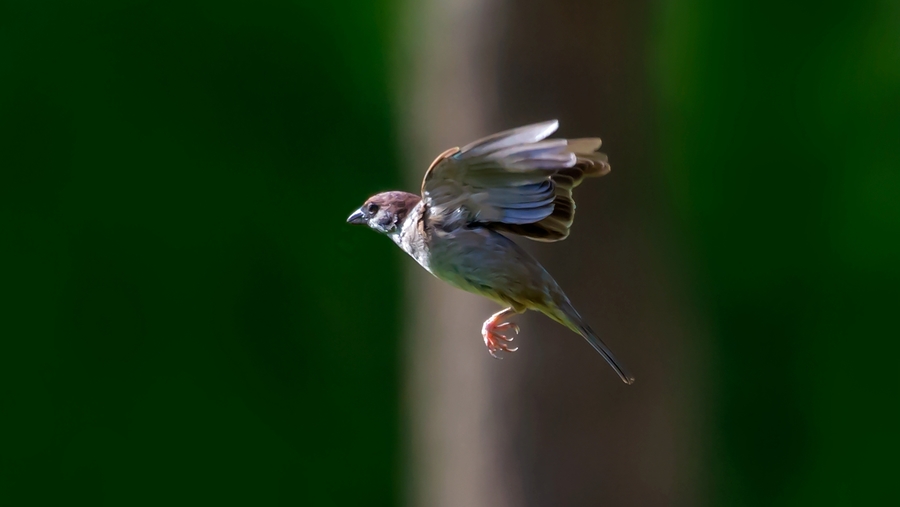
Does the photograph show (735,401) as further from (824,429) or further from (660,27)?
(660,27)

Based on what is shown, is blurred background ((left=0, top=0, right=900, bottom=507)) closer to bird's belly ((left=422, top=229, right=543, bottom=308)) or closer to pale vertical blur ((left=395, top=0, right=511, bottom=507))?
pale vertical blur ((left=395, top=0, right=511, bottom=507))

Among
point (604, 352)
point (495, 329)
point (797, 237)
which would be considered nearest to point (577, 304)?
point (495, 329)

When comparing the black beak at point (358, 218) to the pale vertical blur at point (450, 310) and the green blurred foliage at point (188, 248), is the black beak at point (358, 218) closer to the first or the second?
the pale vertical blur at point (450, 310)

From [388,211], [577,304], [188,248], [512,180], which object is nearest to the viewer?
[512,180]

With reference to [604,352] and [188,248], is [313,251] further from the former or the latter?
[604,352]

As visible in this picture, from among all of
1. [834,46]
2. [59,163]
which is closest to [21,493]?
[59,163]

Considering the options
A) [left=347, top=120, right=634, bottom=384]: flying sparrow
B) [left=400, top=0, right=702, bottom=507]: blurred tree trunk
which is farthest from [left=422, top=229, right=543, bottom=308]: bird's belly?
[left=400, top=0, right=702, bottom=507]: blurred tree trunk
